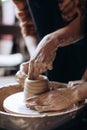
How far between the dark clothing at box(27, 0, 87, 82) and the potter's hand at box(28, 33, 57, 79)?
39cm

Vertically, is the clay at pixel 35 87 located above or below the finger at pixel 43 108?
above

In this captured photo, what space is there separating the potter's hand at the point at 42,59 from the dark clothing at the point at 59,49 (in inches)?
15.2

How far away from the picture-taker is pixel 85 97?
1.27 meters

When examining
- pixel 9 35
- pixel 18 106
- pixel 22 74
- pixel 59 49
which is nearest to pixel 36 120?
pixel 18 106

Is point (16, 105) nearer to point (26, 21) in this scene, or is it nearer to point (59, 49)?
point (59, 49)

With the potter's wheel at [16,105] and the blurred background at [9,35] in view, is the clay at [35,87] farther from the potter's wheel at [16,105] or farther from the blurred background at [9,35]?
the blurred background at [9,35]

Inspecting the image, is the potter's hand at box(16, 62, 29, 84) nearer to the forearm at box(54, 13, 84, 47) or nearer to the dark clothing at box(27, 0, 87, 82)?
the forearm at box(54, 13, 84, 47)

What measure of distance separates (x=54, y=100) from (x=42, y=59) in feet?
0.58

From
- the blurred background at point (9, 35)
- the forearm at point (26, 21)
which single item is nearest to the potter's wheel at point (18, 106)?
the forearm at point (26, 21)

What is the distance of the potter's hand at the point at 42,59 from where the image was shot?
4.13ft

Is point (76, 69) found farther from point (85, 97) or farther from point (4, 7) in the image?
point (4, 7)

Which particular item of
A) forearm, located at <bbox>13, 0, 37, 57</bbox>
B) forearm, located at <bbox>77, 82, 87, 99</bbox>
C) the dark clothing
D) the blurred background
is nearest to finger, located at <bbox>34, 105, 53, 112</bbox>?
forearm, located at <bbox>77, 82, 87, 99</bbox>

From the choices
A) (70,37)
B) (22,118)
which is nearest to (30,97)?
(22,118)

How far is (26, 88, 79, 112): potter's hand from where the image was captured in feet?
3.95
